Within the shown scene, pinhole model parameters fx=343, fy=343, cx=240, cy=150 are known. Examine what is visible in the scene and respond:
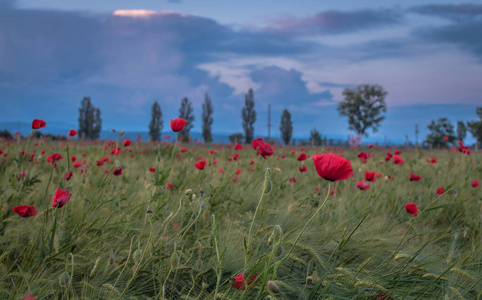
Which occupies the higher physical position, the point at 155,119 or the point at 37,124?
the point at 155,119

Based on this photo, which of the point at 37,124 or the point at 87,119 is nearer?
the point at 37,124

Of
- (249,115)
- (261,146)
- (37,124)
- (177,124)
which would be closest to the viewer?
(261,146)

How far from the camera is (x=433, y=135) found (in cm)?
5159

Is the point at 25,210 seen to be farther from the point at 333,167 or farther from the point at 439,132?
the point at 439,132

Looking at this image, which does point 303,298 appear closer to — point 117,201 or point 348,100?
point 117,201

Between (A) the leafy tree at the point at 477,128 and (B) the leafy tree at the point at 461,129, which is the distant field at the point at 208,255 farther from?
(B) the leafy tree at the point at 461,129

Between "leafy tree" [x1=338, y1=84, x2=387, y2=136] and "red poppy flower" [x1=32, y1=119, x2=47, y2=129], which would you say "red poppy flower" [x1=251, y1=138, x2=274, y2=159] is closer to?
"red poppy flower" [x1=32, y1=119, x2=47, y2=129]

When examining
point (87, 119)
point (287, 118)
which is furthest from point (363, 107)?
point (87, 119)

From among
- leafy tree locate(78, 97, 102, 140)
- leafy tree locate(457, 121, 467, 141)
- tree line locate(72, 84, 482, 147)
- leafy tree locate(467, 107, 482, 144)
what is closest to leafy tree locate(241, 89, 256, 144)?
tree line locate(72, 84, 482, 147)

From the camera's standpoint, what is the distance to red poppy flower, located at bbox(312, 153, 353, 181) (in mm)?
1002

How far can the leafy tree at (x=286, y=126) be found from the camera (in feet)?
160

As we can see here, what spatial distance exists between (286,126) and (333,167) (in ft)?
159

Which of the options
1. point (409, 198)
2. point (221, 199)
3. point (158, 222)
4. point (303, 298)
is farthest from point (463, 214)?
point (158, 222)

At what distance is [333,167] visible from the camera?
101 cm
